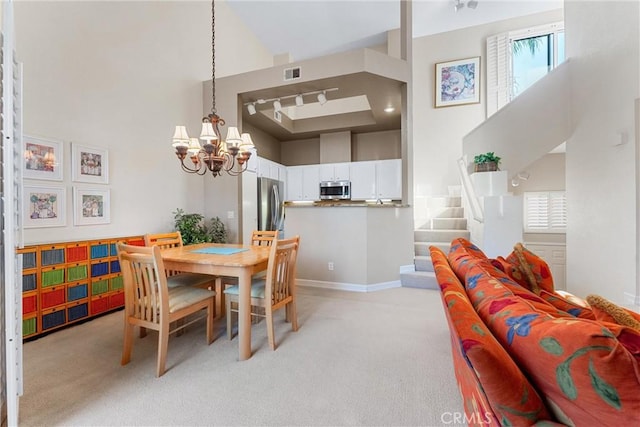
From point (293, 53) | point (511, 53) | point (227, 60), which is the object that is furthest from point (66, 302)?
point (511, 53)

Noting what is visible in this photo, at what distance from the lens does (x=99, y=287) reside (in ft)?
9.89

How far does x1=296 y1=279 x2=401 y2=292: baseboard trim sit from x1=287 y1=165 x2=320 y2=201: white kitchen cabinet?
254 cm

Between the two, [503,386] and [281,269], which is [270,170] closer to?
[281,269]

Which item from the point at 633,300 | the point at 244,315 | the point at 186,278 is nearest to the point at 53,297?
the point at 186,278

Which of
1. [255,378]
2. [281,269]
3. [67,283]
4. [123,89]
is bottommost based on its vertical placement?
[255,378]

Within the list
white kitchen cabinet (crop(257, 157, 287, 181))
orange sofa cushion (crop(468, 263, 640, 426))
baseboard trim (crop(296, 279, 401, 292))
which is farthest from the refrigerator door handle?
orange sofa cushion (crop(468, 263, 640, 426))

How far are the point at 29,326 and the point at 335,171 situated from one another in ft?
16.9

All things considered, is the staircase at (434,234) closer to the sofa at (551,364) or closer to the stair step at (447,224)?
the stair step at (447,224)

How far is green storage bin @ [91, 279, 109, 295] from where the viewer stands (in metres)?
2.96

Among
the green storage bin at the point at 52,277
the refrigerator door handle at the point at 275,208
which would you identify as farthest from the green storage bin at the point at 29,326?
the refrigerator door handle at the point at 275,208

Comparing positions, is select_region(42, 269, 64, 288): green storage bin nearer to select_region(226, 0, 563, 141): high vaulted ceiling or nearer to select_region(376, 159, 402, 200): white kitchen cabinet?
select_region(226, 0, 563, 141): high vaulted ceiling

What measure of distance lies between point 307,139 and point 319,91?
2.86 m

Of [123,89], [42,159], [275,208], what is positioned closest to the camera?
[42,159]

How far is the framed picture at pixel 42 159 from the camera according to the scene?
251 centimetres
